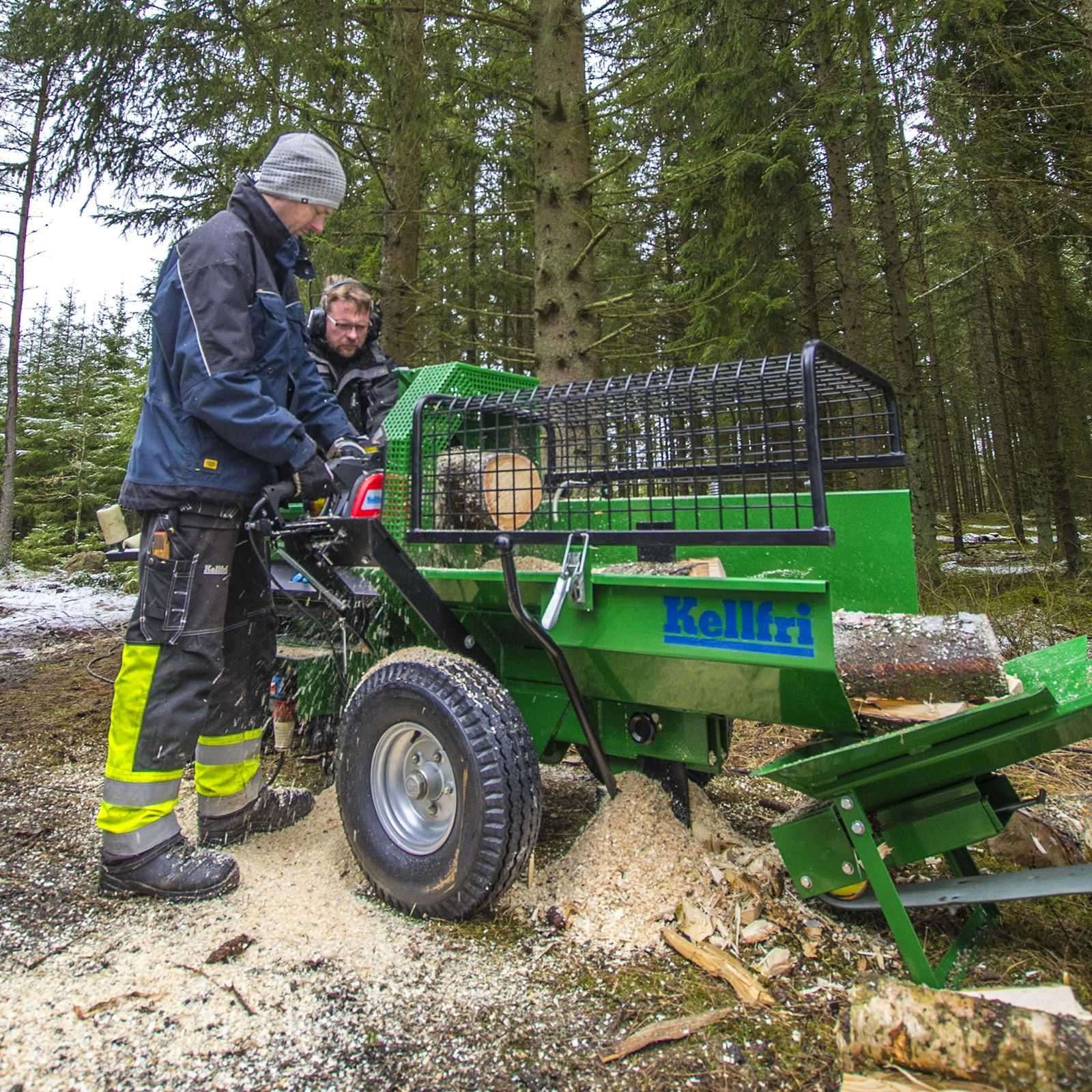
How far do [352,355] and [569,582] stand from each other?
7.54 feet

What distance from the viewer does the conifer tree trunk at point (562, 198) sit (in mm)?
5664

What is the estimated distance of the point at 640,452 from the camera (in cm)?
288

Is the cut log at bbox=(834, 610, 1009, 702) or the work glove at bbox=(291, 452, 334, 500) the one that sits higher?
the work glove at bbox=(291, 452, 334, 500)

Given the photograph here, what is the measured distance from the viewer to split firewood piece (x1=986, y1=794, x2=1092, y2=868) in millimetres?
2471

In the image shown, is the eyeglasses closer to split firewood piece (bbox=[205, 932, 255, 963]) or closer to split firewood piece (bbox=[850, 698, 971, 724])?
split firewood piece (bbox=[205, 932, 255, 963])

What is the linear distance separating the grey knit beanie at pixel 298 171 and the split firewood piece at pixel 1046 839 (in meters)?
3.12

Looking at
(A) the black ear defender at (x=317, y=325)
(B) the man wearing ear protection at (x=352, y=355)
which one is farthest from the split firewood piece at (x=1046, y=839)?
(A) the black ear defender at (x=317, y=325)

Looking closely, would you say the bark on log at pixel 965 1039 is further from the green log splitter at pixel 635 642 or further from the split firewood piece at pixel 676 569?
the split firewood piece at pixel 676 569

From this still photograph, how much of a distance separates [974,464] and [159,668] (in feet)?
107

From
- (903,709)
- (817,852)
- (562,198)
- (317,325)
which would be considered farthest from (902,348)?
(817,852)

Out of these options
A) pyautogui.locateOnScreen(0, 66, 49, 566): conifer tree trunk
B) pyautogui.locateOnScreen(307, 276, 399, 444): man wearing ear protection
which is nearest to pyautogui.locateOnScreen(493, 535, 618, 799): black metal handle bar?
pyautogui.locateOnScreen(307, 276, 399, 444): man wearing ear protection

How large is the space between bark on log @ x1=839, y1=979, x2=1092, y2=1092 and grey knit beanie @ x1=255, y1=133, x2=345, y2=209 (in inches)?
112

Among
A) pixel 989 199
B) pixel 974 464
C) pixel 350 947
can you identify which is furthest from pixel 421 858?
pixel 974 464

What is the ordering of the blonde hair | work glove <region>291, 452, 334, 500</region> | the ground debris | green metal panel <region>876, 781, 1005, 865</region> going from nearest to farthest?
the ground debris
green metal panel <region>876, 781, 1005, 865</region>
work glove <region>291, 452, 334, 500</region>
the blonde hair
